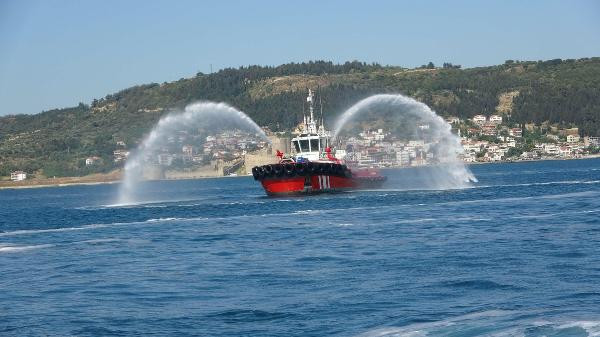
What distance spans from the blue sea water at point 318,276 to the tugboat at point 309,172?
30043 mm

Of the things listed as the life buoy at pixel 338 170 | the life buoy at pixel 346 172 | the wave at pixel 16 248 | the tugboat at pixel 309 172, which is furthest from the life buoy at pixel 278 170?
the wave at pixel 16 248

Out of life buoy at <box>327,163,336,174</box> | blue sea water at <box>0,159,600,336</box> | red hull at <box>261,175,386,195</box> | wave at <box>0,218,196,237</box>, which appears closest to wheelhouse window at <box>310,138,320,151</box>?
red hull at <box>261,175,386,195</box>

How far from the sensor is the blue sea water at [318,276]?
1199 inches

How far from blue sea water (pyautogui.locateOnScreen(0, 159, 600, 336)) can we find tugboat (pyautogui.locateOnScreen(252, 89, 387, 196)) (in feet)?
98.6

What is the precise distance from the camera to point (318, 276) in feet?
127

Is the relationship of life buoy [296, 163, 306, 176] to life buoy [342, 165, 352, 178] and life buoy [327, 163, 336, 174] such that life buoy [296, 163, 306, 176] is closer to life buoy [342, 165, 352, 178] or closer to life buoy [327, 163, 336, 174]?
life buoy [327, 163, 336, 174]

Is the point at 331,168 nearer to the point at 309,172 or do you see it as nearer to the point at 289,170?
the point at 309,172

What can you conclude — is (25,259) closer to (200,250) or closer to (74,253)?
(74,253)

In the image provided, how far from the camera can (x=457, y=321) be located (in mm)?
29516

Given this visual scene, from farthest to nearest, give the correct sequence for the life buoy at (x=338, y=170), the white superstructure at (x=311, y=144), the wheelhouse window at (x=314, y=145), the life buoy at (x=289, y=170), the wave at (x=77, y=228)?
the wheelhouse window at (x=314, y=145) < the white superstructure at (x=311, y=144) < the life buoy at (x=338, y=170) < the life buoy at (x=289, y=170) < the wave at (x=77, y=228)

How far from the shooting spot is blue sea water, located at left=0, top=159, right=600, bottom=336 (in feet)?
99.9

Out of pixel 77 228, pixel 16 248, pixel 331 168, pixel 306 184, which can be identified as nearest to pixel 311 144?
pixel 331 168

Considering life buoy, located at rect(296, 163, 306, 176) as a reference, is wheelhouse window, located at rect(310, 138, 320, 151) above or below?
above

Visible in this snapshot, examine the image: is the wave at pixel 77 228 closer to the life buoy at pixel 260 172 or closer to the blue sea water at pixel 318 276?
the blue sea water at pixel 318 276
